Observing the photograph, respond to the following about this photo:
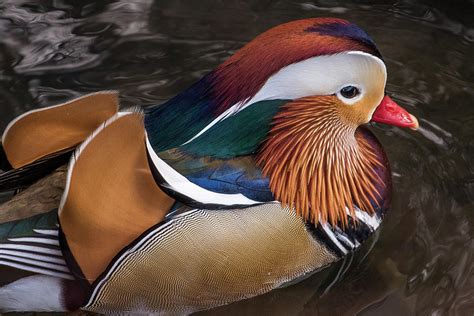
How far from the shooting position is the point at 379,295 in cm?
294

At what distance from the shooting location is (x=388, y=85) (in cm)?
381

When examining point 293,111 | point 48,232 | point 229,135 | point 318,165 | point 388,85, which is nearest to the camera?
point 48,232

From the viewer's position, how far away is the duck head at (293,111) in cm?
255

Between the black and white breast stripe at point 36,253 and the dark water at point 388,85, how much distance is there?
2.00 ft

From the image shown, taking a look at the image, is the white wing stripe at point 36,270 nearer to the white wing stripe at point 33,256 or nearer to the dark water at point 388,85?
the white wing stripe at point 33,256

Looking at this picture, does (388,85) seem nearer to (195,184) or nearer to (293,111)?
(293,111)

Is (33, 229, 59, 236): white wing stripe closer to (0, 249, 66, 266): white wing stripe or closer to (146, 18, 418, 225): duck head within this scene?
(0, 249, 66, 266): white wing stripe

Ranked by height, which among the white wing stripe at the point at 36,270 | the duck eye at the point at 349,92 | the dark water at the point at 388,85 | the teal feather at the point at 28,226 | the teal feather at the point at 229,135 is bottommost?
the dark water at the point at 388,85

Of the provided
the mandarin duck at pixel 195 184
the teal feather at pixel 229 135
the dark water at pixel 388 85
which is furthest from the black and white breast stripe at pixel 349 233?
the teal feather at pixel 229 135

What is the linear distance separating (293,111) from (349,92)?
0.19 m

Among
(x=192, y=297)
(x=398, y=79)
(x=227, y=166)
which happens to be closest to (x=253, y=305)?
A: (x=192, y=297)

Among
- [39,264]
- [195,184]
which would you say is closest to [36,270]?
[39,264]

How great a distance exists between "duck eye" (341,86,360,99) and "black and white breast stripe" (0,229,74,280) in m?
0.98

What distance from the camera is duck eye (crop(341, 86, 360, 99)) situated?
2.64m
